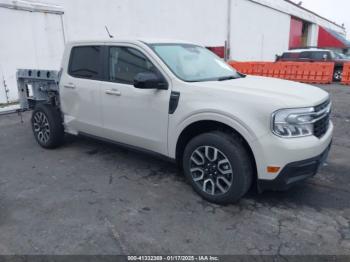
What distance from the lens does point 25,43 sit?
9617 millimetres

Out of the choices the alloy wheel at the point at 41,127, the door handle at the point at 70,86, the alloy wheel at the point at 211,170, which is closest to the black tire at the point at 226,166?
the alloy wheel at the point at 211,170

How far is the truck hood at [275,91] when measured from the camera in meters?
3.09

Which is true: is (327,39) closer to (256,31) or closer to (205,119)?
(256,31)

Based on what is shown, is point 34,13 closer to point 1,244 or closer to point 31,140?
point 31,140

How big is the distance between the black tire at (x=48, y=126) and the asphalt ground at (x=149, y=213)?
524 mm

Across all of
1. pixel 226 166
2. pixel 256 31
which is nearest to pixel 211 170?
pixel 226 166

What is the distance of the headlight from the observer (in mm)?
2998

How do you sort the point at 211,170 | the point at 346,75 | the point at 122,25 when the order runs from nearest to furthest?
1. the point at 211,170
2. the point at 122,25
3. the point at 346,75

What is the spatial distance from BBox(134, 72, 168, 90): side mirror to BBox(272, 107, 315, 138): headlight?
134 centimetres

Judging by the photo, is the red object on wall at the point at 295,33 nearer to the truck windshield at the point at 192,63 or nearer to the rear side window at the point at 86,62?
the truck windshield at the point at 192,63

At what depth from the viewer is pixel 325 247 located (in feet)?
9.18

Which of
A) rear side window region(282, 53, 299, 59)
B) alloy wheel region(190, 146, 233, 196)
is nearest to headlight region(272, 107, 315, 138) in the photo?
alloy wheel region(190, 146, 233, 196)

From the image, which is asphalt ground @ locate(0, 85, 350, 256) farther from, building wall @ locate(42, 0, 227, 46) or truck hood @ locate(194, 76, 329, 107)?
building wall @ locate(42, 0, 227, 46)

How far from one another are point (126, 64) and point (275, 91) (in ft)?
6.43
